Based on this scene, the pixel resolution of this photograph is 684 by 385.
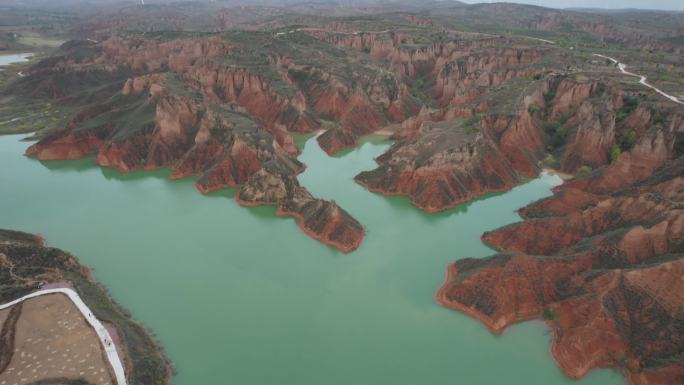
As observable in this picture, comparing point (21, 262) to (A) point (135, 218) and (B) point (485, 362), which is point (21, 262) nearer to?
(A) point (135, 218)

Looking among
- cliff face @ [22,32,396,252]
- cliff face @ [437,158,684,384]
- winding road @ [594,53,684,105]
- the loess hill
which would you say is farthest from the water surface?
winding road @ [594,53,684,105]

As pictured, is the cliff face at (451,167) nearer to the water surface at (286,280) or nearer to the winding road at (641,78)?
the water surface at (286,280)

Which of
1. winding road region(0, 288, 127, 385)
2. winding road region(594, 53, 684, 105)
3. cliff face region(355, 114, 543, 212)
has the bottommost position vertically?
winding road region(0, 288, 127, 385)

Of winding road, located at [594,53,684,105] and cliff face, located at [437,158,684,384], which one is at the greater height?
winding road, located at [594,53,684,105]

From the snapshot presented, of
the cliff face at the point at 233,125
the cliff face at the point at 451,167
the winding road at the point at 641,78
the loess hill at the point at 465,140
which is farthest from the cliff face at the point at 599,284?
the winding road at the point at 641,78

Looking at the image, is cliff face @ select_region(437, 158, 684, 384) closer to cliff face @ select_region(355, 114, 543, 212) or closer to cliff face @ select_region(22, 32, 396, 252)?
cliff face @ select_region(355, 114, 543, 212)

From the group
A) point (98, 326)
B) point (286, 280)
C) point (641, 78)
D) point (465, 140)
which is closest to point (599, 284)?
point (286, 280)
